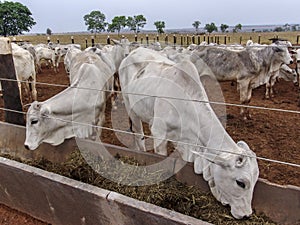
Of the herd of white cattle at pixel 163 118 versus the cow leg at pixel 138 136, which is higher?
the herd of white cattle at pixel 163 118

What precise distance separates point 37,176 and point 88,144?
28.2 inches

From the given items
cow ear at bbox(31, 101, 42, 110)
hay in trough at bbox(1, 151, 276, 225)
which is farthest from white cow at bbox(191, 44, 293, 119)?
cow ear at bbox(31, 101, 42, 110)

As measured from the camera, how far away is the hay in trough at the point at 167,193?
7.83ft

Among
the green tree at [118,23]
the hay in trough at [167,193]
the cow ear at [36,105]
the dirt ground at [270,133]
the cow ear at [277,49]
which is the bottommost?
the dirt ground at [270,133]

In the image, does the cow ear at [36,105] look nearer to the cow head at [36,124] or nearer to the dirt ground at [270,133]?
the cow head at [36,124]

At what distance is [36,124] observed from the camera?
3.17 metres

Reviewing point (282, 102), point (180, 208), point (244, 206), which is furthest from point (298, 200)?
point (282, 102)

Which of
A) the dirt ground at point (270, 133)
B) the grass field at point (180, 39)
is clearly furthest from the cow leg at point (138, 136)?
the grass field at point (180, 39)

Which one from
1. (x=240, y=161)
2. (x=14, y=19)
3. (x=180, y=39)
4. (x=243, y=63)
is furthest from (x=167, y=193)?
(x=14, y=19)

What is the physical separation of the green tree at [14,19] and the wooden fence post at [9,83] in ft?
124

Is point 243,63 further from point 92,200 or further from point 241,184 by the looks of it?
point 92,200

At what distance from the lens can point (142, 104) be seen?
365cm

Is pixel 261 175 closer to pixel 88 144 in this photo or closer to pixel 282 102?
pixel 88 144

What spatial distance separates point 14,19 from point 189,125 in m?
43.4
